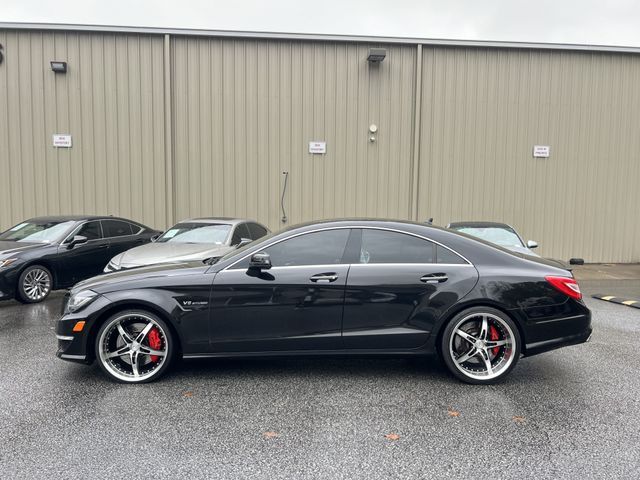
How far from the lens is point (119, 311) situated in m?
4.06

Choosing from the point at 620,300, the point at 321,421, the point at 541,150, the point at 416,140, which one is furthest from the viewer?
the point at 541,150

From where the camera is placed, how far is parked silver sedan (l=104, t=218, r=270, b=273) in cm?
710

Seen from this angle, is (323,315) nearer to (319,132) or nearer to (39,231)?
(39,231)

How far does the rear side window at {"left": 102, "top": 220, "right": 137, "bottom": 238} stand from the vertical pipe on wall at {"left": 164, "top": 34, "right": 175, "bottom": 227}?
285 cm

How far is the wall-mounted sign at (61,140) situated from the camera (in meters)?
12.5

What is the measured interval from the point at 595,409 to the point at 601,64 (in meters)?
12.9

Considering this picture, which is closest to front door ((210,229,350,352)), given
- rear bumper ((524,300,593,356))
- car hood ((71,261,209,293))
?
car hood ((71,261,209,293))

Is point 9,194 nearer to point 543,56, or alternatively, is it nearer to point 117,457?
point 117,457

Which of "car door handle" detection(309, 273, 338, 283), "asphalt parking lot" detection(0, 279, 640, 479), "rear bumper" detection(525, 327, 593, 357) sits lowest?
"asphalt parking lot" detection(0, 279, 640, 479)

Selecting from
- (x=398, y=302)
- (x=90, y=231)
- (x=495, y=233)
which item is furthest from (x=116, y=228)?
(x=495, y=233)

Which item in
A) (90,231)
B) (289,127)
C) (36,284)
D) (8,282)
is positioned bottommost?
(36,284)

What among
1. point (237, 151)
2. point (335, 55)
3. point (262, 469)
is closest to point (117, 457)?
point (262, 469)

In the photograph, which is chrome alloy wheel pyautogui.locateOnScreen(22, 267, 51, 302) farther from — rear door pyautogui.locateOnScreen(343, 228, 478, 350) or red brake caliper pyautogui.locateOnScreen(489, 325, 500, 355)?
red brake caliper pyautogui.locateOnScreen(489, 325, 500, 355)

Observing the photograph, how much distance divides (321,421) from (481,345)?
5.33 feet
